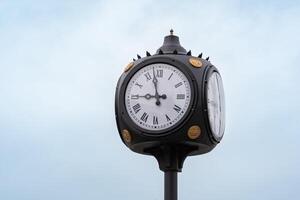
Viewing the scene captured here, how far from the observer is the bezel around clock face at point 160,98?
24.4ft

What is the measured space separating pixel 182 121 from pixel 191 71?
1.78 ft

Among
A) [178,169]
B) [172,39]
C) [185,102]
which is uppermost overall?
[172,39]

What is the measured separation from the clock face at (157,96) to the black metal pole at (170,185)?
619mm

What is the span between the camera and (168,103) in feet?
24.7

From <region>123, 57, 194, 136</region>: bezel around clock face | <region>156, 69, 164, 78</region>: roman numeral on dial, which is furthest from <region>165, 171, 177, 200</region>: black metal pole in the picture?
<region>156, 69, 164, 78</region>: roman numeral on dial

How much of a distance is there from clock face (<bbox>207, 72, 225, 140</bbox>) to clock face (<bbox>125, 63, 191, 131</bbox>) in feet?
0.94

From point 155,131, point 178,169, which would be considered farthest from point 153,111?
point 178,169

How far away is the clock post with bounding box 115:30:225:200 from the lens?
24.3ft

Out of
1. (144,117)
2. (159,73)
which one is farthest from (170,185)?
(159,73)

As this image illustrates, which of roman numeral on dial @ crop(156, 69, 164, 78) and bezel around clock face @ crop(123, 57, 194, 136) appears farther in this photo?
roman numeral on dial @ crop(156, 69, 164, 78)

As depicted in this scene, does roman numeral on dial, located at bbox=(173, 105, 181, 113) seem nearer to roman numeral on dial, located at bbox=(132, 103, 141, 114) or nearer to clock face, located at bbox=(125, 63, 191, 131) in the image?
clock face, located at bbox=(125, 63, 191, 131)

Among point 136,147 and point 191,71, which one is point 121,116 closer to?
point 136,147

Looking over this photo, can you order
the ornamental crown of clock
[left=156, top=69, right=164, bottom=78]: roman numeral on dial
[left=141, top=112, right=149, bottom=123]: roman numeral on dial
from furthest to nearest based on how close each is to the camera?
[left=156, top=69, right=164, bottom=78]: roman numeral on dial → [left=141, top=112, right=149, bottom=123]: roman numeral on dial → the ornamental crown of clock

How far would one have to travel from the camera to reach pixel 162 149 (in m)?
7.71
